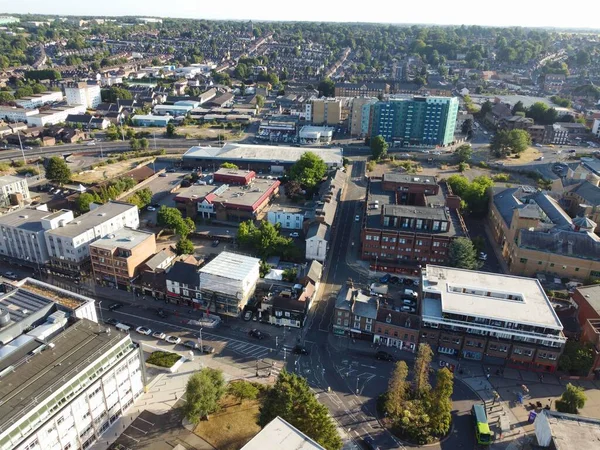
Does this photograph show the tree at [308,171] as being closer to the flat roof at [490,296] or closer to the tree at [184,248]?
the tree at [184,248]

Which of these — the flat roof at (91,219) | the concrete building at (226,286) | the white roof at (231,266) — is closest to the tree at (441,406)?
the concrete building at (226,286)

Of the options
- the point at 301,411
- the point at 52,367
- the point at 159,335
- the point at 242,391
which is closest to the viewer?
the point at 52,367

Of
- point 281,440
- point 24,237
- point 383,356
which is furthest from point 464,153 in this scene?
point 24,237

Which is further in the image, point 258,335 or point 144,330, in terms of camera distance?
point 144,330

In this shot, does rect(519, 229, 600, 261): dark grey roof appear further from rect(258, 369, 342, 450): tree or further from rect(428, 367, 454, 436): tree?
rect(258, 369, 342, 450): tree

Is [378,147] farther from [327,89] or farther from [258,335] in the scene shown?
[258,335]

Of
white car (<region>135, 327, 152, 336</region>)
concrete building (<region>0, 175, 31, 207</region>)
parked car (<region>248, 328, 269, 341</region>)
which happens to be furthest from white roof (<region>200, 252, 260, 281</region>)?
concrete building (<region>0, 175, 31, 207</region>)
